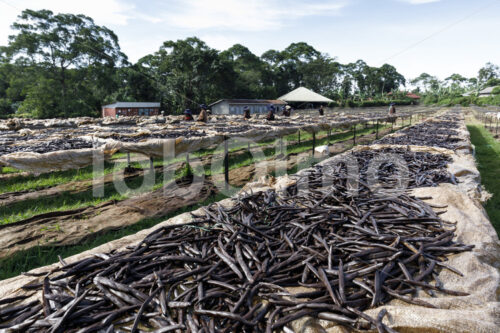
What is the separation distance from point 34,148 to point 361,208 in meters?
8.13

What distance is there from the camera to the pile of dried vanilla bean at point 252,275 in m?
1.64

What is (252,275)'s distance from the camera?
1964 millimetres

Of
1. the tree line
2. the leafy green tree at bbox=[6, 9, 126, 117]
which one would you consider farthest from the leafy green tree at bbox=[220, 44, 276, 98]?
the leafy green tree at bbox=[6, 9, 126, 117]

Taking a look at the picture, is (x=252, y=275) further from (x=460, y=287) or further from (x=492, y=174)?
(x=492, y=174)

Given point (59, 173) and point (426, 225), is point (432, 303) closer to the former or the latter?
point (426, 225)

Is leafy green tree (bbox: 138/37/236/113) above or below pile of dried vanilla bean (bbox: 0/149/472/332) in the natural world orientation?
above

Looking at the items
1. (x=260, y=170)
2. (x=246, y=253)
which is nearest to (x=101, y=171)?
(x=260, y=170)

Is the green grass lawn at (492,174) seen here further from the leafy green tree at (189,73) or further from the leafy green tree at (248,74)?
the leafy green tree at (248,74)

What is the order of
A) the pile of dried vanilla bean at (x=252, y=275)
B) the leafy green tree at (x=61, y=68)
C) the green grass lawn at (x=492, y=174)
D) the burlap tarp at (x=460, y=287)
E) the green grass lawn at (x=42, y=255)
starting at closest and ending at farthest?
the burlap tarp at (x=460, y=287)
the pile of dried vanilla bean at (x=252, y=275)
the green grass lawn at (x=42, y=255)
the green grass lawn at (x=492, y=174)
the leafy green tree at (x=61, y=68)

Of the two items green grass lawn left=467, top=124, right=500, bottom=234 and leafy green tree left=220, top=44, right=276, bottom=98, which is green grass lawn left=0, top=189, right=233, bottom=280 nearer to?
green grass lawn left=467, top=124, right=500, bottom=234

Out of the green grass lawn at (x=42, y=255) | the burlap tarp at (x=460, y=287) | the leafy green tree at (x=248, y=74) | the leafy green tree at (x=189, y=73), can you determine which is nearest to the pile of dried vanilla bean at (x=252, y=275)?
the burlap tarp at (x=460, y=287)

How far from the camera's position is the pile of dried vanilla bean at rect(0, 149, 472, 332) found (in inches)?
64.7

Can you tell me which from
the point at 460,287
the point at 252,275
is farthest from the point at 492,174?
the point at 252,275

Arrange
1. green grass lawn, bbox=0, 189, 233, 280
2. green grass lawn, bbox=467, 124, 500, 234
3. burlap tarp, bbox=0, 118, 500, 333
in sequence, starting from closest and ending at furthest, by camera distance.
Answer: burlap tarp, bbox=0, 118, 500, 333 → green grass lawn, bbox=0, 189, 233, 280 → green grass lawn, bbox=467, 124, 500, 234
